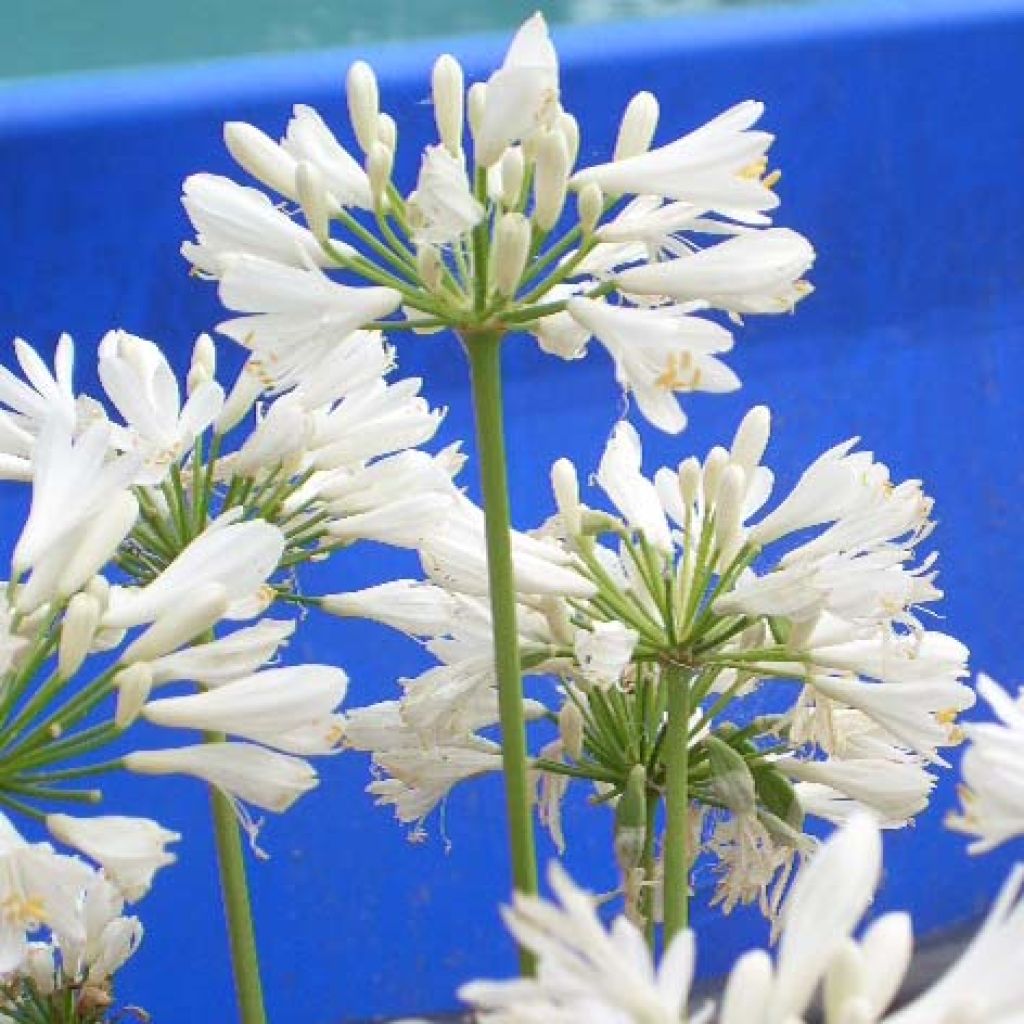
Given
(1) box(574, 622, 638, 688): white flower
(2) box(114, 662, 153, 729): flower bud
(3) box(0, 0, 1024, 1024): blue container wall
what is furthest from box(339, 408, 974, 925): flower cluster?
(3) box(0, 0, 1024, 1024): blue container wall


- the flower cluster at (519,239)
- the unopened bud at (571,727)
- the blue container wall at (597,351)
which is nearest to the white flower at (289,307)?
the flower cluster at (519,239)

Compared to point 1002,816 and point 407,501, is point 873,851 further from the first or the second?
A: point 407,501

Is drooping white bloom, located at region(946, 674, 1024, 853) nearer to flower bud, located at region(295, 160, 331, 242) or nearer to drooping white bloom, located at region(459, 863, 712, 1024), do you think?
drooping white bloom, located at region(459, 863, 712, 1024)

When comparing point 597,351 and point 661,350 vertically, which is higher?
point 597,351

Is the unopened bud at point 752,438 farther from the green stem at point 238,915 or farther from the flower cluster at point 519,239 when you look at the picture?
the green stem at point 238,915

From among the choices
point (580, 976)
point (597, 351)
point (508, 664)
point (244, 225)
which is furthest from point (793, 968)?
point (597, 351)

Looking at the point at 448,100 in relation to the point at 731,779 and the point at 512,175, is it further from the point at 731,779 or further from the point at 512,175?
the point at 731,779
